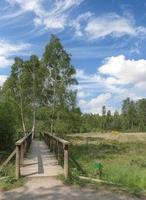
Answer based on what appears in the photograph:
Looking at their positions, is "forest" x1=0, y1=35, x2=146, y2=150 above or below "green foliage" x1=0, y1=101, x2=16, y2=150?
above

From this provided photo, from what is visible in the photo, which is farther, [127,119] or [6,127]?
[127,119]

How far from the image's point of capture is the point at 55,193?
357 inches

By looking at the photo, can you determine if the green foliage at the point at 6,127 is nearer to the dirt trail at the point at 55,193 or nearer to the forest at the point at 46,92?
the dirt trail at the point at 55,193

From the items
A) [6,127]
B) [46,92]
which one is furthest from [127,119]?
[6,127]

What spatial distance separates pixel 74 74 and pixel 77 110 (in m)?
3.74

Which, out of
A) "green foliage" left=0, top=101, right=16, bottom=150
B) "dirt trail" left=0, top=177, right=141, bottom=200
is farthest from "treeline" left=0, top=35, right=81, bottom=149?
"dirt trail" left=0, top=177, right=141, bottom=200

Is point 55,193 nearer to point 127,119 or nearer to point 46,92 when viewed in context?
point 46,92

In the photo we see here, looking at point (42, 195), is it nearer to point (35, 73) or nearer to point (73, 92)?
point (73, 92)

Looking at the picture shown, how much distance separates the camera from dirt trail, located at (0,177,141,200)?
8.71 metres

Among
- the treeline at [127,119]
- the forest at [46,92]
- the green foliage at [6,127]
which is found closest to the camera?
the green foliage at [6,127]

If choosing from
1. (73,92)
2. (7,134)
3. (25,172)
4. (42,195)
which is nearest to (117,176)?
(25,172)

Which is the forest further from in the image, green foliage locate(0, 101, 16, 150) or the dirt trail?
the dirt trail

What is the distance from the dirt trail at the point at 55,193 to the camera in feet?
28.6

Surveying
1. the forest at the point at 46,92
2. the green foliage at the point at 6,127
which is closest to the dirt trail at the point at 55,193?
the green foliage at the point at 6,127
